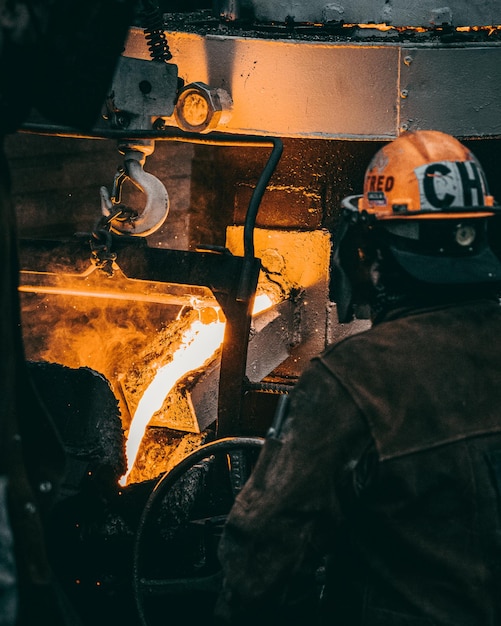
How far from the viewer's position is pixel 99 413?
341 centimetres

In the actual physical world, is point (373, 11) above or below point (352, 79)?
above

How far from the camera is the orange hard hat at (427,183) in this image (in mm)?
2143

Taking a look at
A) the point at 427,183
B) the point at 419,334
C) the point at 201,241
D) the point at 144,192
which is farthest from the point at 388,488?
the point at 201,241

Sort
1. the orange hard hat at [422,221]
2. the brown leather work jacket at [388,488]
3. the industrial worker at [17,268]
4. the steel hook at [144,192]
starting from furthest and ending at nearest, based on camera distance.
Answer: the steel hook at [144,192], the orange hard hat at [422,221], the brown leather work jacket at [388,488], the industrial worker at [17,268]

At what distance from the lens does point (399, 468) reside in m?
1.74

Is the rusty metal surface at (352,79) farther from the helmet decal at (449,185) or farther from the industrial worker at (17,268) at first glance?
the industrial worker at (17,268)

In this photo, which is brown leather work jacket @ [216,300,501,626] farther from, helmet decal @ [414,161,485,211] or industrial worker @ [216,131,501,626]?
helmet decal @ [414,161,485,211]

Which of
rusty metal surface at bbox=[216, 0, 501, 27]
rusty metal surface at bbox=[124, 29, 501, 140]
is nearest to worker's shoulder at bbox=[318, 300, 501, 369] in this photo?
rusty metal surface at bbox=[124, 29, 501, 140]

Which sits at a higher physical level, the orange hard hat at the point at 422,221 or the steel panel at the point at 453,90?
the steel panel at the point at 453,90

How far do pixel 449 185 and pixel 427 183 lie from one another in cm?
7

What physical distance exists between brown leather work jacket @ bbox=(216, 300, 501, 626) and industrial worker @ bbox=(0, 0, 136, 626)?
55 cm

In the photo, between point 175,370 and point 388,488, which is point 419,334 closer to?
point 388,488

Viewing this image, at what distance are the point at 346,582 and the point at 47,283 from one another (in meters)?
2.30

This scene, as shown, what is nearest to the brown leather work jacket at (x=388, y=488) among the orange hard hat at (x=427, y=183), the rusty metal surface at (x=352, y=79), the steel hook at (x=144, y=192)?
the orange hard hat at (x=427, y=183)
